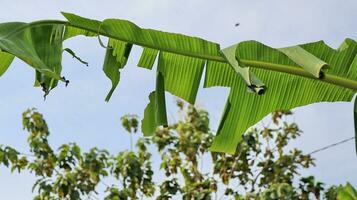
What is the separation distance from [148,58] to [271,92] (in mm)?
385

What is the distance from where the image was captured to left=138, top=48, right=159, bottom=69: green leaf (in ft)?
6.64

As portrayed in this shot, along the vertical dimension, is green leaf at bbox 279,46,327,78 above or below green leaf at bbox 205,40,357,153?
below

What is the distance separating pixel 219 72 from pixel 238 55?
0.19 meters

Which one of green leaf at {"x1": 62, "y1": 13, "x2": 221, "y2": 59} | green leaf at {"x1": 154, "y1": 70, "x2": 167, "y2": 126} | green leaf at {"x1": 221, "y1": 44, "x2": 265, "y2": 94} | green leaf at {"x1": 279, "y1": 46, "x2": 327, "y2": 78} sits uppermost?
green leaf at {"x1": 62, "y1": 13, "x2": 221, "y2": 59}

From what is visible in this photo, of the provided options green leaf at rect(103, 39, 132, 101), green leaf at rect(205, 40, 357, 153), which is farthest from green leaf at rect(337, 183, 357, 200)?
green leaf at rect(103, 39, 132, 101)

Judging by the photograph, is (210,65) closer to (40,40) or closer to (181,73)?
(181,73)

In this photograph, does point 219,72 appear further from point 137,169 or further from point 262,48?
point 137,169

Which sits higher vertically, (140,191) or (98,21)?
(140,191)

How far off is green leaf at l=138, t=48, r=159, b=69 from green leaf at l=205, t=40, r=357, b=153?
172 millimetres

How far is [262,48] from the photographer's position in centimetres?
190

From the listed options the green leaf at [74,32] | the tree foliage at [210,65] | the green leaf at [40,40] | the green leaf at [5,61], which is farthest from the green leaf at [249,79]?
the green leaf at [5,61]

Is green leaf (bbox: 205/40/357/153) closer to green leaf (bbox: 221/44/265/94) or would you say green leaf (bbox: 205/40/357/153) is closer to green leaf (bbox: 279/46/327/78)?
green leaf (bbox: 279/46/327/78)

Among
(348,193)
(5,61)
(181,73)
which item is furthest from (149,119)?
(348,193)

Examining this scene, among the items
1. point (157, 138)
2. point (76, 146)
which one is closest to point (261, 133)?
point (157, 138)
